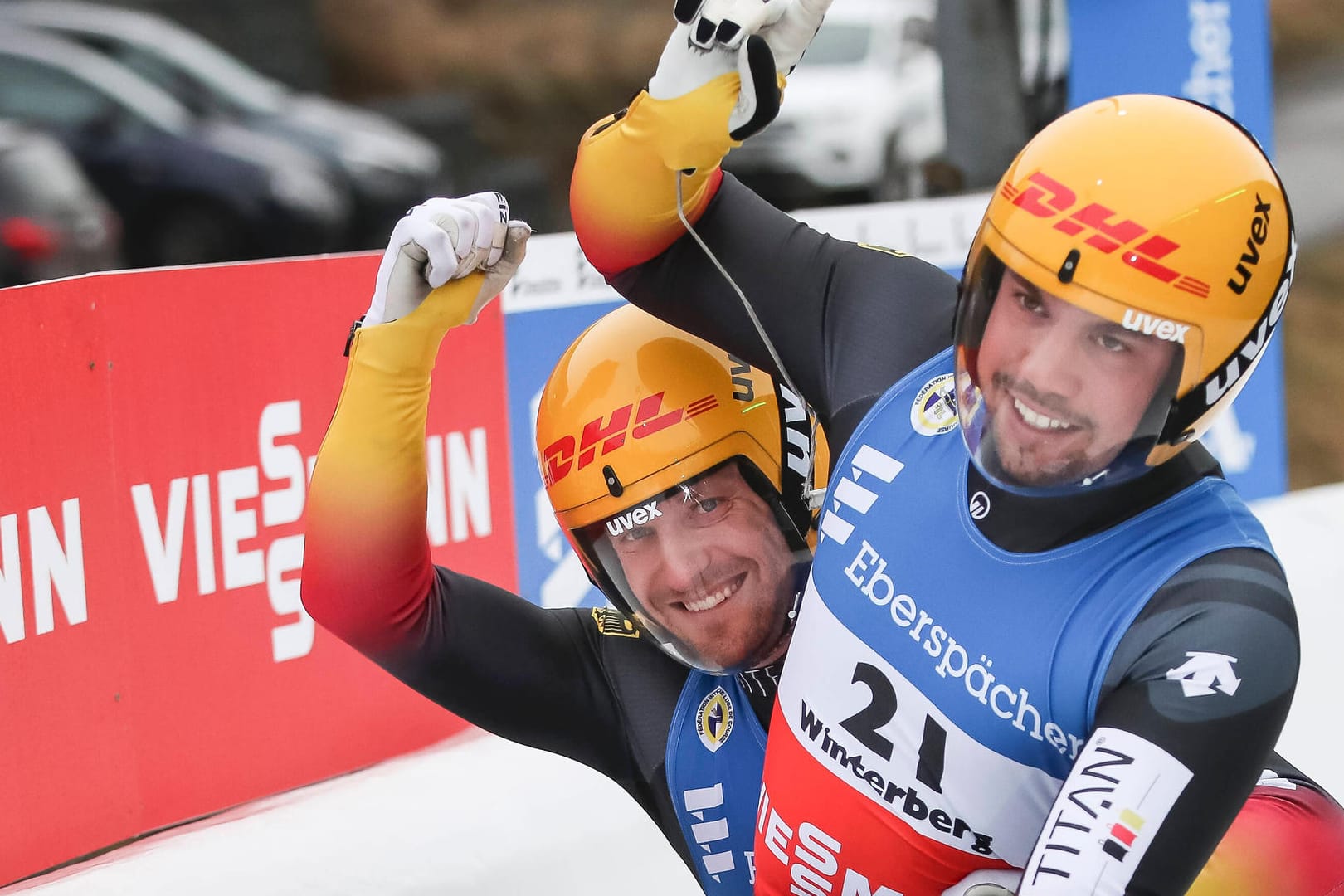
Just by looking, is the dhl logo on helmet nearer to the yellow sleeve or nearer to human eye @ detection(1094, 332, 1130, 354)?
human eye @ detection(1094, 332, 1130, 354)

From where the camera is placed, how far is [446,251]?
2096 millimetres

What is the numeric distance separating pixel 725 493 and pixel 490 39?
11231mm

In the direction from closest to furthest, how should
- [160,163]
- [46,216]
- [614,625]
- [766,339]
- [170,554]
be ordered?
[766,339] < [614,625] < [170,554] < [46,216] < [160,163]

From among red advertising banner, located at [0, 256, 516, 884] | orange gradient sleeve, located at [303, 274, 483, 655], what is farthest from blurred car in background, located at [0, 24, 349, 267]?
orange gradient sleeve, located at [303, 274, 483, 655]

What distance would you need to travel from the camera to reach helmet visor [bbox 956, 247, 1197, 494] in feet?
5.66

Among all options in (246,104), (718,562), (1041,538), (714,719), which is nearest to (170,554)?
(714,719)

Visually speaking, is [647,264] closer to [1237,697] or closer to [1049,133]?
[1049,133]

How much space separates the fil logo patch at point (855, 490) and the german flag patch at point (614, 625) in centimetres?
60

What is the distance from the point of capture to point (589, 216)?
7.22ft

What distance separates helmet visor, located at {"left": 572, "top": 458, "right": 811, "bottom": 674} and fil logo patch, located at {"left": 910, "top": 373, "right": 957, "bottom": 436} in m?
0.35

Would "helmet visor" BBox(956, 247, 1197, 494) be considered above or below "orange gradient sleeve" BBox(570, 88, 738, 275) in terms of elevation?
below

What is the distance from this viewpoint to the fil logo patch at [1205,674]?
1619mm

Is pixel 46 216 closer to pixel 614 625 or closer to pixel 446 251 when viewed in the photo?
pixel 614 625

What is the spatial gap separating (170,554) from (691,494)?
160 centimetres
